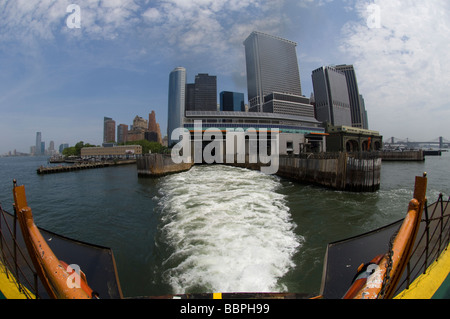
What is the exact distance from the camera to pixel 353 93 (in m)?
172

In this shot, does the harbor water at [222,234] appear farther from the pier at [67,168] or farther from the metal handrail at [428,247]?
the pier at [67,168]

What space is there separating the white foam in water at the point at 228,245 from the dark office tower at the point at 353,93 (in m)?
202

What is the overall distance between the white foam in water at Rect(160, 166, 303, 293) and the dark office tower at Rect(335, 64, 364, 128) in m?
202

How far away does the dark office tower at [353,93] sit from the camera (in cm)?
16612

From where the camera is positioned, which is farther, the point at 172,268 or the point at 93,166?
the point at 93,166

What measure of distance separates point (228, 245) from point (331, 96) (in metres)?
175

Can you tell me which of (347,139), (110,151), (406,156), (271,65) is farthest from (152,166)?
(271,65)

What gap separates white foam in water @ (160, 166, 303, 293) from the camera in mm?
5078

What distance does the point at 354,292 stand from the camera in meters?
3.37

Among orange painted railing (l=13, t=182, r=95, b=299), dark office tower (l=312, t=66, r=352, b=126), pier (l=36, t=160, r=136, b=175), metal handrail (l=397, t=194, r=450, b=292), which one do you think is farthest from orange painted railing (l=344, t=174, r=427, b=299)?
dark office tower (l=312, t=66, r=352, b=126)

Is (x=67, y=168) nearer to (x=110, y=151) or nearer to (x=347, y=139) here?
(x=110, y=151)
